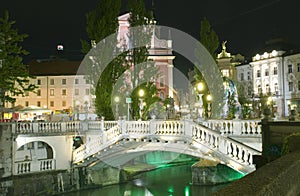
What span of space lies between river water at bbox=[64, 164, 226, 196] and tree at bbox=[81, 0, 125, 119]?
4802mm

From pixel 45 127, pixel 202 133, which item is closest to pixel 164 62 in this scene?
pixel 45 127

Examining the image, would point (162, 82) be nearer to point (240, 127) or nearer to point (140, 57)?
point (140, 57)

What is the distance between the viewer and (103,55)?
83.3ft

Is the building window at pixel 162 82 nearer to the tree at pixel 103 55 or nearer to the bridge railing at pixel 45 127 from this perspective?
the tree at pixel 103 55

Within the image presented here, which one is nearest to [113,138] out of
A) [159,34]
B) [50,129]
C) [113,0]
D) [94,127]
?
[94,127]

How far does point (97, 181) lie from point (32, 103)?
120 feet

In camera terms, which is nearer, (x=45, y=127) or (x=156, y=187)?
(x=45, y=127)

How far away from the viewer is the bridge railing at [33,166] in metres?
20.6

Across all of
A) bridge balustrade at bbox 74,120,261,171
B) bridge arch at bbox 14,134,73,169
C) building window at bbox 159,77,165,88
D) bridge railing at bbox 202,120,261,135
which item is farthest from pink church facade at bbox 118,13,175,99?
bridge railing at bbox 202,120,261,135

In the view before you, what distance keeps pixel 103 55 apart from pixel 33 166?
28.2 ft

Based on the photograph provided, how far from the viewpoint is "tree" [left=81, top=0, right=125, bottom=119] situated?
82.5 feet

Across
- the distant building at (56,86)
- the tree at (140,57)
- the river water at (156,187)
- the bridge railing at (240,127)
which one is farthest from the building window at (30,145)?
the distant building at (56,86)

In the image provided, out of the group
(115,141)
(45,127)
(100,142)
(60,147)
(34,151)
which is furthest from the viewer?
(34,151)

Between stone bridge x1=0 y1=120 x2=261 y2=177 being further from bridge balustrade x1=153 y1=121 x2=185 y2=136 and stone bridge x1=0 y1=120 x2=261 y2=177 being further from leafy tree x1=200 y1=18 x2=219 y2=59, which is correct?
leafy tree x1=200 y1=18 x2=219 y2=59
